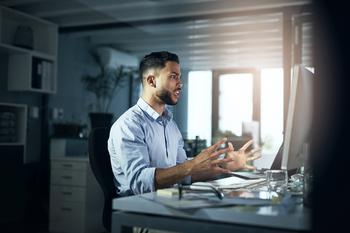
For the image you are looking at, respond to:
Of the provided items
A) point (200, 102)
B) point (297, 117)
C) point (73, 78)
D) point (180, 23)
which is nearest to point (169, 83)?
point (297, 117)

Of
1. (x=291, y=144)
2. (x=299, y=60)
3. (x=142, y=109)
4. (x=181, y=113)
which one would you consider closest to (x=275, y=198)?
(x=291, y=144)

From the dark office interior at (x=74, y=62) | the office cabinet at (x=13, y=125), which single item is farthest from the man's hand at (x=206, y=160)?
the office cabinet at (x=13, y=125)

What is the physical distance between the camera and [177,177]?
1.63 meters

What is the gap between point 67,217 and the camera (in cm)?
415

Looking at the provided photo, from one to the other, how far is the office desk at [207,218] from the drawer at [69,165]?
9.57 ft

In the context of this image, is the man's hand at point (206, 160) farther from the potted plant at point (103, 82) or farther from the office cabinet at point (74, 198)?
the potted plant at point (103, 82)

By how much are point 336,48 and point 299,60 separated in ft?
13.2

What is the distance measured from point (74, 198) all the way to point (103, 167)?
2.24 meters

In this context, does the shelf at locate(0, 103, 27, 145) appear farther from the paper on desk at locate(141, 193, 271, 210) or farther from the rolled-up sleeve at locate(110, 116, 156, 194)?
the paper on desk at locate(141, 193, 271, 210)

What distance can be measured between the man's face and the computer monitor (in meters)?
0.82

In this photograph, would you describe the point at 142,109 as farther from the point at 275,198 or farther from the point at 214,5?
the point at 214,5

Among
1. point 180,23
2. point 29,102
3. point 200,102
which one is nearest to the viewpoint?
point 29,102

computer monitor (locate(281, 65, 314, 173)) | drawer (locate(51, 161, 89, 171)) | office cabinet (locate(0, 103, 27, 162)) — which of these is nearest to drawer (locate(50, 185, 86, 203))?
drawer (locate(51, 161, 89, 171))

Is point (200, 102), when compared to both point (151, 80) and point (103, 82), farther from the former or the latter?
point (151, 80)
